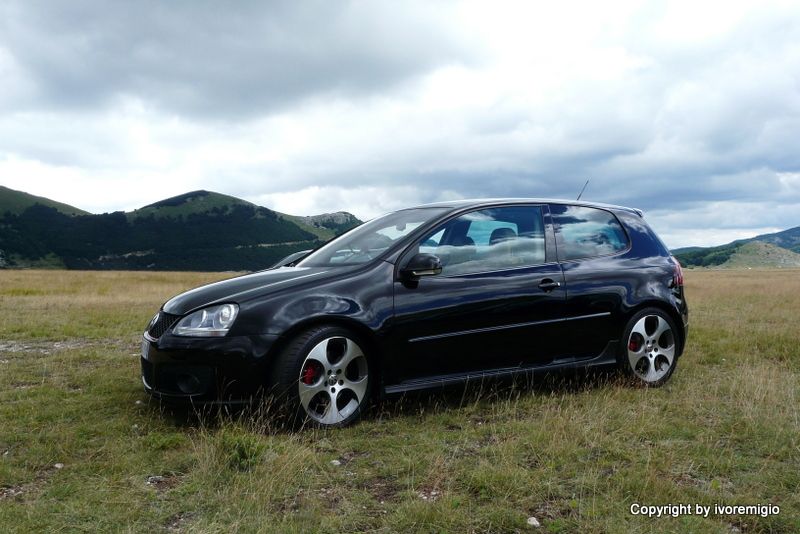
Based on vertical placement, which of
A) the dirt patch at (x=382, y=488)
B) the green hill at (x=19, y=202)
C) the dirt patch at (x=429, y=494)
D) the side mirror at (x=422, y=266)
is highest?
the green hill at (x=19, y=202)

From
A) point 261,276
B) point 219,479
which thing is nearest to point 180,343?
point 261,276

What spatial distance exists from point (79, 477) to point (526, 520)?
2607mm

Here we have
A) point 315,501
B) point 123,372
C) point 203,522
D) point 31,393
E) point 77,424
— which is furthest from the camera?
point 123,372

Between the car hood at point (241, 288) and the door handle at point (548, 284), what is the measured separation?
186 centimetres

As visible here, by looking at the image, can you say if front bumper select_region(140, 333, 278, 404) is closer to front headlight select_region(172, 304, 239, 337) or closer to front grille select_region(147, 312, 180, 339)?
front headlight select_region(172, 304, 239, 337)

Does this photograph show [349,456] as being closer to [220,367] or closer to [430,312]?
[220,367]

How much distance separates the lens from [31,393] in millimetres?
5918

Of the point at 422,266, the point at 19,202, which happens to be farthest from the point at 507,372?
the point at 19,202

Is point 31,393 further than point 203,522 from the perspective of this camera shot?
Yes

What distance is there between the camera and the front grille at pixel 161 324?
475 centimetres

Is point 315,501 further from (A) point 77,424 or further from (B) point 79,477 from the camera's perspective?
(A) point 77,424

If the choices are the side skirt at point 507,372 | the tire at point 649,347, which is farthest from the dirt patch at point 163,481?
the tire at point 649,347

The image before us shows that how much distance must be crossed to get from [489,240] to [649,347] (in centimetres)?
197

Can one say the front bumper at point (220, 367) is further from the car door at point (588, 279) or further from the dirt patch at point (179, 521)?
the car door at point (588, 279)
